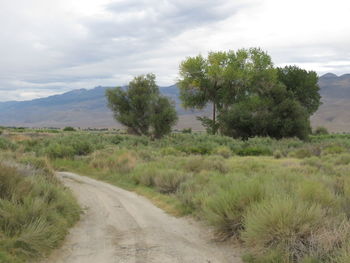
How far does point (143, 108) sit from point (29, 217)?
4455 cm

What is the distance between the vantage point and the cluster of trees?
162 ft

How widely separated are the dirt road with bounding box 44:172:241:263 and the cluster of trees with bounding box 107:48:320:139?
38.4 m

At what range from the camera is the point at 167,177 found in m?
15.6

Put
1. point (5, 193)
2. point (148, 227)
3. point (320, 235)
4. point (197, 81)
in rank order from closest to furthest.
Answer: point (320, 235), point (5, 193), point (148, 227), point (197, 81)

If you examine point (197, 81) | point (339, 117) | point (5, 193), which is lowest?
point (339, 117)

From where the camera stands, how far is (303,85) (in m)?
58.2

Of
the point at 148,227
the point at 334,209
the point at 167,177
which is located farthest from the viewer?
the point at 167,177

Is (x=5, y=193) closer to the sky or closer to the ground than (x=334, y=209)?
closer to the sky

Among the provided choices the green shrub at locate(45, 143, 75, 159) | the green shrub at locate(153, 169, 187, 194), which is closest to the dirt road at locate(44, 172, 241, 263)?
the green shrub at locate(153, 169, 187, 194)

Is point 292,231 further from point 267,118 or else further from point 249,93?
point 249,93

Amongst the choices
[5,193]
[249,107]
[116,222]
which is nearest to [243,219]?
[116,222]

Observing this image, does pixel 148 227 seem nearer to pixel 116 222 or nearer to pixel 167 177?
pixel 116 222

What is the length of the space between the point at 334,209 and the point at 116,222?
210 inches

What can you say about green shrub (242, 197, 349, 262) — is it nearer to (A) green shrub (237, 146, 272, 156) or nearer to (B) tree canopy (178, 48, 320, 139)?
(A) green shrub (237, 146, 272, 156)
